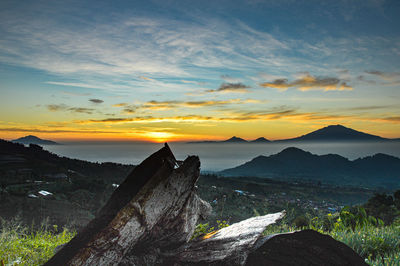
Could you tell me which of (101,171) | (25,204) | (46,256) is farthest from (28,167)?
(46,256)

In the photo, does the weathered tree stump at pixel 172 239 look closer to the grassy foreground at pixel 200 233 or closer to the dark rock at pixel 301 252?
the dark rock at pixel 301 252

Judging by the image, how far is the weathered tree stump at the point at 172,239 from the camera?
4.38 meters

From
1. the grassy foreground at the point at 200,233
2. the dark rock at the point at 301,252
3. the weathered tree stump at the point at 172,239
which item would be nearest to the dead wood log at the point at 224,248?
the weathered tree stump at the point at 172,239

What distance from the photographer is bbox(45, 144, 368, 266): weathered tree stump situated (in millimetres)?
4379

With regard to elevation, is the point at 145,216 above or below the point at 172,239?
above

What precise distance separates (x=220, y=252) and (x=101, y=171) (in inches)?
1679

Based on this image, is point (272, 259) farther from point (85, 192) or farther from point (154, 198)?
point (85, 192)

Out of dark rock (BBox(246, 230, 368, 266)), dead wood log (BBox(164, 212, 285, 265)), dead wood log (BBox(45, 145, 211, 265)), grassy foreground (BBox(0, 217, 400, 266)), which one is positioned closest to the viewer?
dead wood log (BBox(45, 145, 211, 265))

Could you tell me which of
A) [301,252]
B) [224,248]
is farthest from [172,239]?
[301,252]

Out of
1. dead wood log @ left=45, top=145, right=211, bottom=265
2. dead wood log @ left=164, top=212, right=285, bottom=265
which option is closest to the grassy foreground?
dead wood log @ left=45, top=145, right=211, bottom=265

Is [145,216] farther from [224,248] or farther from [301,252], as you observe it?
[301,252]

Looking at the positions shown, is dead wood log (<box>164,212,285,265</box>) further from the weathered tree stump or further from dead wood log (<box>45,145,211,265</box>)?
dead wood log (<box>45,145,211,265</box>)

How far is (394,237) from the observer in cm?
730

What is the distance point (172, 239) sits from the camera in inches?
209
